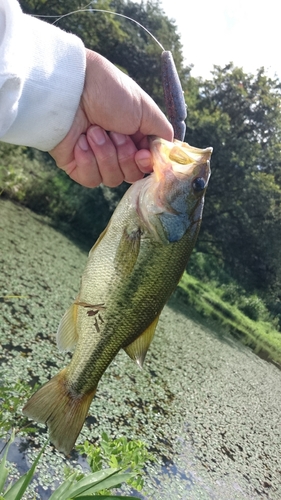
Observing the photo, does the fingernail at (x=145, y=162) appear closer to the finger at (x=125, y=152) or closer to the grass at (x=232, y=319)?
the finger at (x=125, y=152)

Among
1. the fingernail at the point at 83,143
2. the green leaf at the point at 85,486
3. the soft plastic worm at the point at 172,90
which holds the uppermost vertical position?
the soft plastic worm at the point at 172,90

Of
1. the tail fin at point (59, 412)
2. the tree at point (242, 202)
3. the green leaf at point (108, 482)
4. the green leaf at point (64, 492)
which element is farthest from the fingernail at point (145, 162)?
the tree at point (242, 202)

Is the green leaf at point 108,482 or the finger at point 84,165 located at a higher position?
the finger at point 84,165

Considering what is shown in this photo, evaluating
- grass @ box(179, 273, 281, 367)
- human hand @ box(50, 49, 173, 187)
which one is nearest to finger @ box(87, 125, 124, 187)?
human hand @ box(50, 49, 173, 187)

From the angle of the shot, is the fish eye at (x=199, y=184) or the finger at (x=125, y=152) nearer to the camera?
the fish eye at (x=199, y=184)

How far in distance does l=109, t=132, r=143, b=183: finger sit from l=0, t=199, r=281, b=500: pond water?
42.1 inches

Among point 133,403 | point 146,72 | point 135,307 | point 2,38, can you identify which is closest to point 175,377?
point 133,403

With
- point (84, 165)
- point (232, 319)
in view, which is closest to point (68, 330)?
point (84, 165)

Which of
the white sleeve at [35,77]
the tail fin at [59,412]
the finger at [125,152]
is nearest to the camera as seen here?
the white sleeve at [35,77]

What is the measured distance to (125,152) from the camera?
1.89 metres

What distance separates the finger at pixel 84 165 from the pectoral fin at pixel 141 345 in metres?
0.66

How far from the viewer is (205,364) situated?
8.41m

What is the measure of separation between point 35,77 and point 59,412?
113 cm

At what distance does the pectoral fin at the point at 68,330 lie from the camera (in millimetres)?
1754
